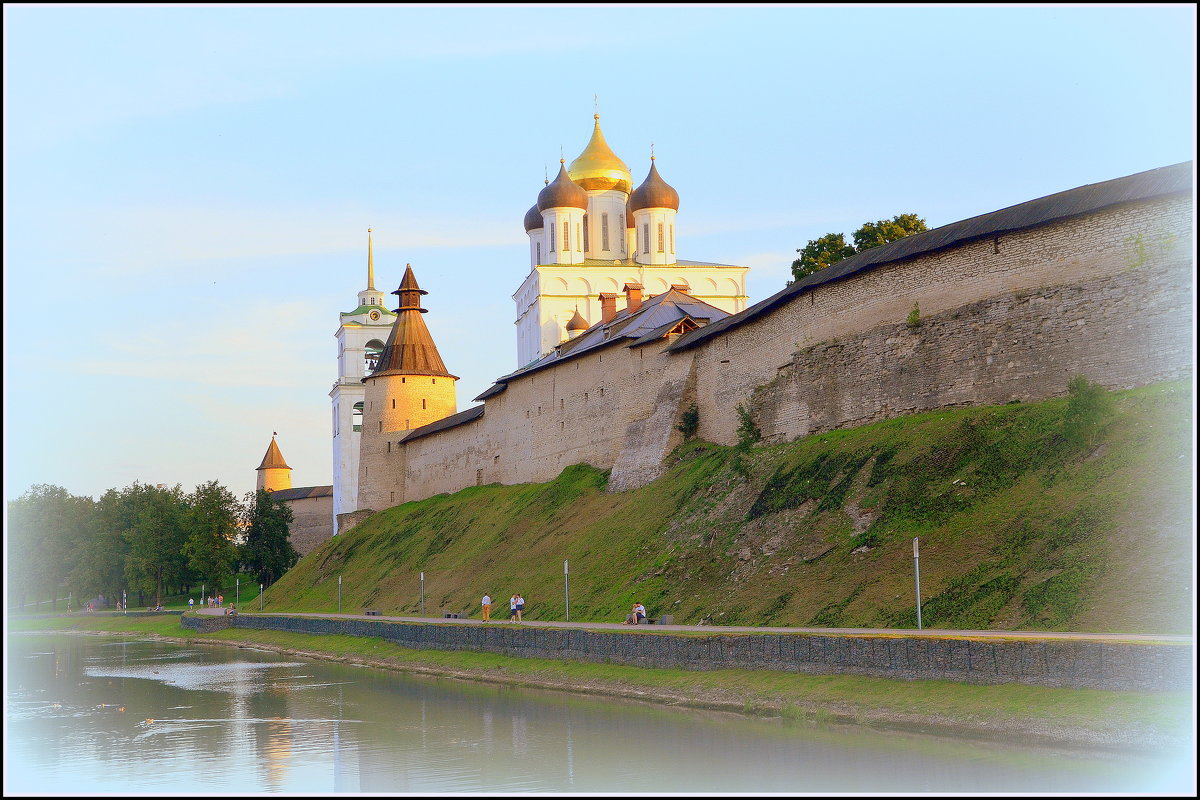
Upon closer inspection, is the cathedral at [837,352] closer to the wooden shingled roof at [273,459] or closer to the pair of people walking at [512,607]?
the pair of people walking at [512,607]

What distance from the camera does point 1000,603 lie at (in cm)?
1752

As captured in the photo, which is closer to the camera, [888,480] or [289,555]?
[888,480]

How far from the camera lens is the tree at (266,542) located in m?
68.9

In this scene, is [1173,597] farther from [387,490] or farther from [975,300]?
[387,490]

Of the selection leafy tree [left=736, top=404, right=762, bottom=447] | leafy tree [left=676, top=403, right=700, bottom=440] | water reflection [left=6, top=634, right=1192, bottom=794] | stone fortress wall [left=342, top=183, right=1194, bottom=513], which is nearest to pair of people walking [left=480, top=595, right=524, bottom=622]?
water reflection [left=6, top=634, right=1192, bottom=794]

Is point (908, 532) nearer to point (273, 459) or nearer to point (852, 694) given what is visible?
point (852, 694)

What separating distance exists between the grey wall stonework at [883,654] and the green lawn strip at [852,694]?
0.39 ft

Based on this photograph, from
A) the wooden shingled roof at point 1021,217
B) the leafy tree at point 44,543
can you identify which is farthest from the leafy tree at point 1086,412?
the leafy tree at point 44,543

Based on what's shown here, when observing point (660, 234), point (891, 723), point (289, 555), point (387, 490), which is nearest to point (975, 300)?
point (891, 723)

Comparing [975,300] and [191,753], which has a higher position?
[975,300]

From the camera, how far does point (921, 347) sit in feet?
83.5

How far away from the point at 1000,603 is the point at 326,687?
14.3m

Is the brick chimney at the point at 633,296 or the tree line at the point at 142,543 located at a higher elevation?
the brick chimney at the point at 633,296

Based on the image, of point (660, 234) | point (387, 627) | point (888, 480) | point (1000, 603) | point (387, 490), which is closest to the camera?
point (1000, 603)
